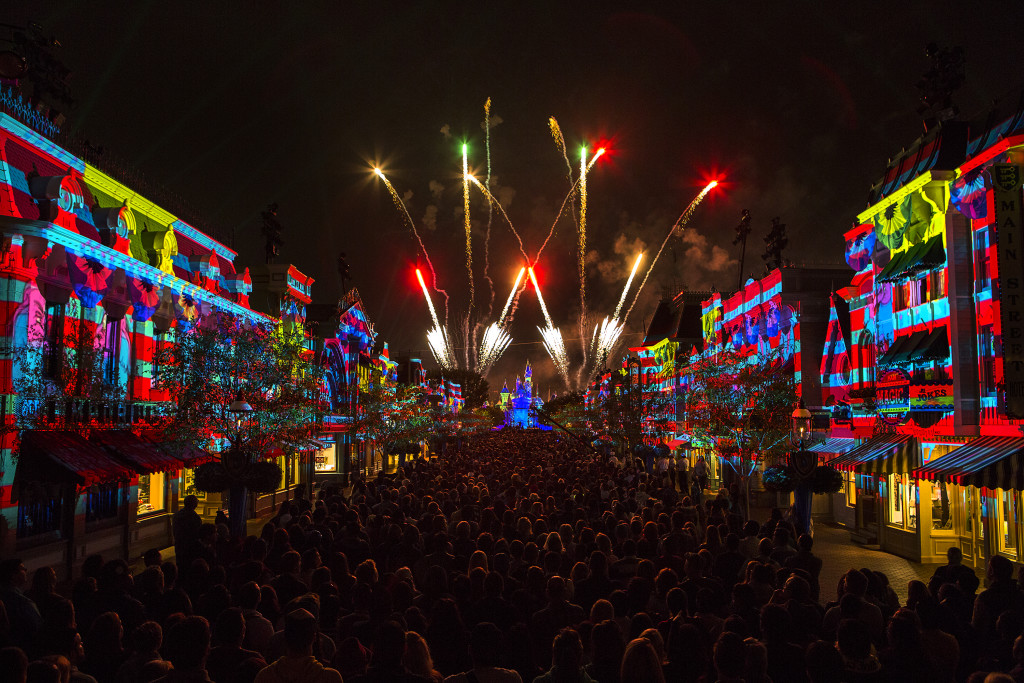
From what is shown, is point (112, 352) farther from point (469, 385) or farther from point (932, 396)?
point (469, 385)

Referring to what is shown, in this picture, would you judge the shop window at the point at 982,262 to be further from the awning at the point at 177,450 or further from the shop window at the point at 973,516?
the awning at the point at 177,450

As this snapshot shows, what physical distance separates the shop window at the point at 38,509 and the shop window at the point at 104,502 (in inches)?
42.9

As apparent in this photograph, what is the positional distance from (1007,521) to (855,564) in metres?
3.89

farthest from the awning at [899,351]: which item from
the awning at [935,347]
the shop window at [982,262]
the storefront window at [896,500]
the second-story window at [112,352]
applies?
the second-story window at [112,352]

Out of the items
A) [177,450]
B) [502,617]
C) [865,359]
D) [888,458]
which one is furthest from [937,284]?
[177,450]

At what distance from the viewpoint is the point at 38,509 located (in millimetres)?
19125

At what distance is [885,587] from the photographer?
9516mm

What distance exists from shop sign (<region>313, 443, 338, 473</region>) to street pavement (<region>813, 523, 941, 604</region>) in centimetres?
2979

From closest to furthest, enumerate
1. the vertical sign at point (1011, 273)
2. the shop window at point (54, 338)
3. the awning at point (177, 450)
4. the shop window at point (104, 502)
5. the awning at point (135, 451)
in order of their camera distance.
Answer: the vertical sign at point (1011, 273) → the shop window at point (54, 338) → the awning at point (135, 451) → the shop window at point (104, 502) → the awning at point (177, 450)

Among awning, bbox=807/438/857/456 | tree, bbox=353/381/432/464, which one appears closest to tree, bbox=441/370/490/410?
tree, bbox=353/381/432/464

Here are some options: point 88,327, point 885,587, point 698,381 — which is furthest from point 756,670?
point 698,381

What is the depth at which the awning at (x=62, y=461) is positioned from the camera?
17.5 meters

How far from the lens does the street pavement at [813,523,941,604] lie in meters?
17.5

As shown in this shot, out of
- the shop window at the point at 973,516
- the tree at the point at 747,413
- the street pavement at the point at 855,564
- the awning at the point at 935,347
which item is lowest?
the street pavement at the point at 855,564
